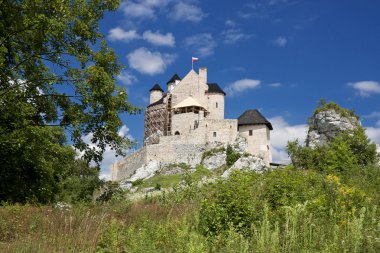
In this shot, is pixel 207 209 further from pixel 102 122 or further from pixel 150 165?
pixel 150 165

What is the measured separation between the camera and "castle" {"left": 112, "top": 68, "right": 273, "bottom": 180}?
58688mm

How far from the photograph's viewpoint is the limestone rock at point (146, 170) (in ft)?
187

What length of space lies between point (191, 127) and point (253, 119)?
28.1 ft

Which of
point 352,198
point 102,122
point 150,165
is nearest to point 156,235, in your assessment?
point 352,198

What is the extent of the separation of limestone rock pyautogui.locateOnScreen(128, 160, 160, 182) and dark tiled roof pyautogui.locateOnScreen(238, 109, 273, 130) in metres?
12.7

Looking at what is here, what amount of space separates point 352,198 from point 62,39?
9.03 meters

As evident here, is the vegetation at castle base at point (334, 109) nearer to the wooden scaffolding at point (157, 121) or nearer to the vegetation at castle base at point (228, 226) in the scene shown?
the wooden scaffolding at point (157, 121)

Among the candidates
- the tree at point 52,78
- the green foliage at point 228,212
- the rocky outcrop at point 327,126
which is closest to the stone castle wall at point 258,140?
the rocky outcrop at point 327,126

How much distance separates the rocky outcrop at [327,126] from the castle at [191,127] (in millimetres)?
12214

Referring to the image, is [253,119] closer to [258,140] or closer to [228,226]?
[258,140]

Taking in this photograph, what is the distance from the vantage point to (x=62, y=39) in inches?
515

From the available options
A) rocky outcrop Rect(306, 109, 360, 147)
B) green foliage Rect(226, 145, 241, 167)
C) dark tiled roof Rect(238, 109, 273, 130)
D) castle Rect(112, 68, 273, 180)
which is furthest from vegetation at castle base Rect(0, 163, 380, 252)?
dark tiled roof Rect(238, 109, 273, 130)

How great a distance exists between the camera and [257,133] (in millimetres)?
59969

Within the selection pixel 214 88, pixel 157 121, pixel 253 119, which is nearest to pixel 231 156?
pixel 253 119
